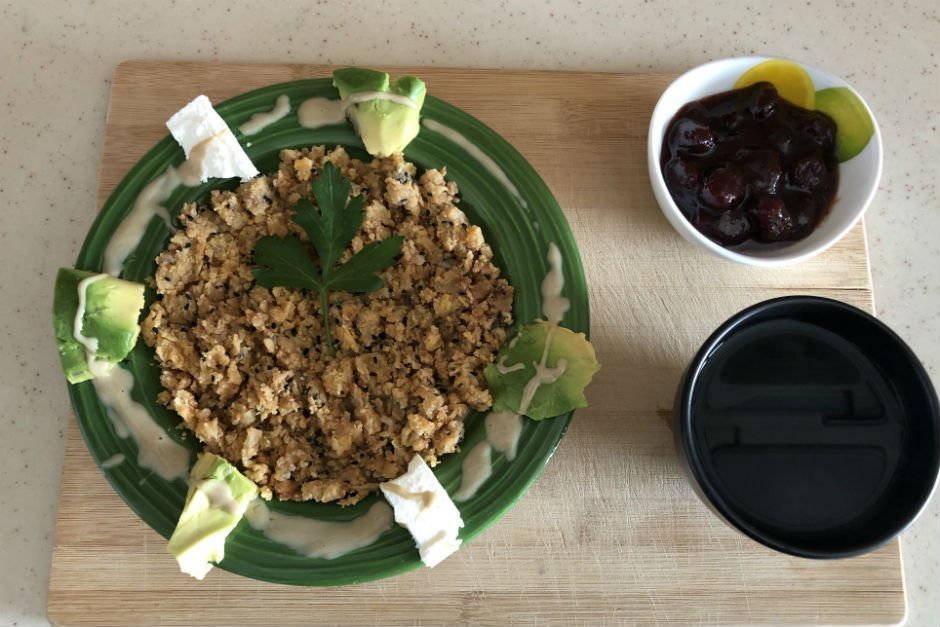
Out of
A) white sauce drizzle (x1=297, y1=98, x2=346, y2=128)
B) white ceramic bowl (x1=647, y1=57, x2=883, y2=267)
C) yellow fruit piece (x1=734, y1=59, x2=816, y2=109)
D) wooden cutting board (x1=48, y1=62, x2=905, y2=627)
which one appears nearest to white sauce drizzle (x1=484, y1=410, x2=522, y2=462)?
wooden cutting board (x1=48, y1=62, x2=905, y2=627)

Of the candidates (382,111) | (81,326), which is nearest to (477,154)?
(382,111)

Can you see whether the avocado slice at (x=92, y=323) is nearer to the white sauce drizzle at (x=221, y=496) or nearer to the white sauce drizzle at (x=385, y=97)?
the white sauce drizzle at (x=221, y=496)

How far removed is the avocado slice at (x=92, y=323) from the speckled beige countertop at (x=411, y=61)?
0.21 meters

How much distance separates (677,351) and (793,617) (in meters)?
0.41

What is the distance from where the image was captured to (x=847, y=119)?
1114 millimetres

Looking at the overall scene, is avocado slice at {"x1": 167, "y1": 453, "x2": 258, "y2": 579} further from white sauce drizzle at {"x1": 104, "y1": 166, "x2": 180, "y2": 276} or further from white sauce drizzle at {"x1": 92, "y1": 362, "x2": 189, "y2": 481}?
white sauce drizzle at {"x1": 104, "y1": 166, "x2": 180, "y2": 276}

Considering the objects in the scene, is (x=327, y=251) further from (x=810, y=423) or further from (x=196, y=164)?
(x=810, y=423)

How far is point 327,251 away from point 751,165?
0.60 meters

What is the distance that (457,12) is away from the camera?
4.28 feet

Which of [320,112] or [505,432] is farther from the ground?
[320,112]

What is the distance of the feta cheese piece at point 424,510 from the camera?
3.17 ft

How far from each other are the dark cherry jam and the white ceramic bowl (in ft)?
0.04

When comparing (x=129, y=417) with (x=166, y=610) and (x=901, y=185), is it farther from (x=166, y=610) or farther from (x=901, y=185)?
(x=901, y=185)

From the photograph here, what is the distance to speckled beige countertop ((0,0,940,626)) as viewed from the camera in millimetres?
1189
